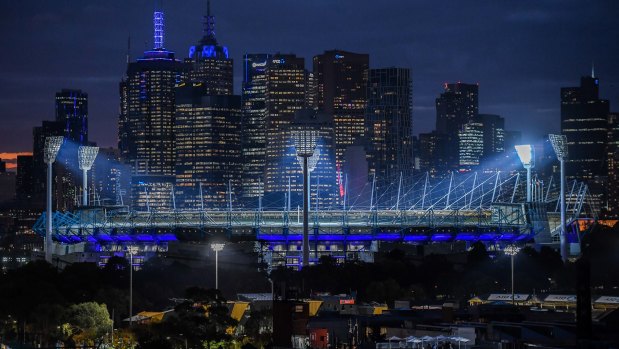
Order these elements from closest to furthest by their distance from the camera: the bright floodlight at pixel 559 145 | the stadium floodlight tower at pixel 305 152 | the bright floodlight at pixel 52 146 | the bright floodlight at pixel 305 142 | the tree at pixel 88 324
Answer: the tree at pixel 88 324 → the stadium floodlight tower at pixel 305 152 → the bright floodlight at pixel 305 142 → the bright floodlight at pixel 52 146 → the bright floodlight at pixel 559 145

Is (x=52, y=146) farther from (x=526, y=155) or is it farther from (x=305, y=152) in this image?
(x=526, y=155)

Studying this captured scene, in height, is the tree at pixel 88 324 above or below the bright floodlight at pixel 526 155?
below

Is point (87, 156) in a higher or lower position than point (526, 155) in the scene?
higher

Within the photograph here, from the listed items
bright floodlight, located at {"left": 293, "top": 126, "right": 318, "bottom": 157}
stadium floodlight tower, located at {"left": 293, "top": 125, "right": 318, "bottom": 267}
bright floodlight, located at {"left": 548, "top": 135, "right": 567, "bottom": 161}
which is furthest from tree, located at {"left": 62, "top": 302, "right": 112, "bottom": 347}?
bright floodlight, located at {"left": 548, "top": 135, "right": 567, "bottom": 161}

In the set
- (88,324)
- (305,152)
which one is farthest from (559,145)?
(88,324)

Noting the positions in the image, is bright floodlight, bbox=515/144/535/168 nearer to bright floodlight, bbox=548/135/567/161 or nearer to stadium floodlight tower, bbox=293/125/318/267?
bright floodlight, bbox=548/135/567/161

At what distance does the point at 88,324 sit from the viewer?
91688mm

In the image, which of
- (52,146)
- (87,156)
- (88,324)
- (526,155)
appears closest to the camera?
(88,324)

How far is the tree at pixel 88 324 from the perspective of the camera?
296ft

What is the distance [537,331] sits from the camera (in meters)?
72.4

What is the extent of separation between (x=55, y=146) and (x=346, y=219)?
44233 millimetres

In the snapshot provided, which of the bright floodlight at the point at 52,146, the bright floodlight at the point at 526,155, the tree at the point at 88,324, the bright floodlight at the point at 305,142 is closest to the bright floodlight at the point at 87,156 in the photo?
the bright floodlight at the point at 52,146

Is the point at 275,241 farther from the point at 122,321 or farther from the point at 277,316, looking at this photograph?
the point at 277,316

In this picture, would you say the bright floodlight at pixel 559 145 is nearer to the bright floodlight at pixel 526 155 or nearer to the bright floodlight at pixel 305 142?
the bright floodlight at pixel 526 155
